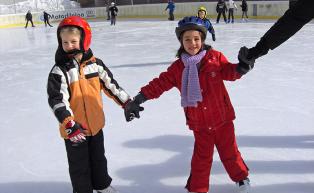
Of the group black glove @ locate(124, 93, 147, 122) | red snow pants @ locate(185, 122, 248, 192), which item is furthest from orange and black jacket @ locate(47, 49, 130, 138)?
red snow pants @ locate(185, 122, 248, 192)

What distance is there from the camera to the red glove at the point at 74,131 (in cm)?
208

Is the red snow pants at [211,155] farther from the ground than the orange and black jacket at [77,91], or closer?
closer

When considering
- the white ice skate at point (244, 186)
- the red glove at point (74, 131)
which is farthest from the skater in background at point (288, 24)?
the red glove at point (74, 131)

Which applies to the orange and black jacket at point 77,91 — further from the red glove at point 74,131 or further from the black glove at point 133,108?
the black glove at point 133,108

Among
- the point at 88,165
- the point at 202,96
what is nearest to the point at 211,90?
the point at 202,96

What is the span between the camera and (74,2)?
30.7 meters

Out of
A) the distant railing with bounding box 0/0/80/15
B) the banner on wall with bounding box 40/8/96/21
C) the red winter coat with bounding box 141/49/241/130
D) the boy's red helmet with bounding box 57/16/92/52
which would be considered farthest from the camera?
the banner on wall with bounding box 40/8/96/21

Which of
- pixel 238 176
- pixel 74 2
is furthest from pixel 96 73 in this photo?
pixel 74 2

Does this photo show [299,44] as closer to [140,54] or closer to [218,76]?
[140,54]

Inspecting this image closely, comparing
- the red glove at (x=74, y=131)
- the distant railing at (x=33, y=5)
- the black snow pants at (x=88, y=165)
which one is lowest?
the black snow pants at (x=88, y=165)

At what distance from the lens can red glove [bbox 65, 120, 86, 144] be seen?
2.08 meters

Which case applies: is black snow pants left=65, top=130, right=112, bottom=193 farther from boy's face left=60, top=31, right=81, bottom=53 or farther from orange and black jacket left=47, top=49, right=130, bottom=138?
boy's face left=60, top=31, right=81, bottom=53

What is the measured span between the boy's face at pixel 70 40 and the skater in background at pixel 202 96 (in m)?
0.51

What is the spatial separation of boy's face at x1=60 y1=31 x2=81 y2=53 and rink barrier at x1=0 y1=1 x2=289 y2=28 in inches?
671
